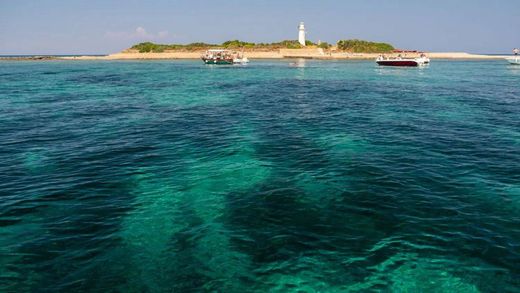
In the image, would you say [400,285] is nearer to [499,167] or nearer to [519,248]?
[519,248]

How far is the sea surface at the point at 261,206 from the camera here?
10.5m

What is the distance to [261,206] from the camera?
1491cm

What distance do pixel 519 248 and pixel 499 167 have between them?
9.51 metres

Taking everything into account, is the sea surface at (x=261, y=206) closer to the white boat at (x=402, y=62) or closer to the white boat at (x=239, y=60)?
the white boat at (x=402, y=62)

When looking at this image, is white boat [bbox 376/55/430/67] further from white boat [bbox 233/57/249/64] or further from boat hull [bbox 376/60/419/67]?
white boat [bbox 233/57/249/64]

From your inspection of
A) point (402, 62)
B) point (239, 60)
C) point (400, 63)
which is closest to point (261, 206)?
point (402, 62)

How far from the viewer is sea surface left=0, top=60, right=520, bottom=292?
34.5ft

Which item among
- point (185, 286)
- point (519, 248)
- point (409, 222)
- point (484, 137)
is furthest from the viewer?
point (484, 137)

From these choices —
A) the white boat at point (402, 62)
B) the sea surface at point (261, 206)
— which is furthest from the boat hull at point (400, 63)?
the sea surface at point (261, 206)

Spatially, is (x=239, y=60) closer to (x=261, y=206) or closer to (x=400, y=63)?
(x=400, y=63)

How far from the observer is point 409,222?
1360 centimetres

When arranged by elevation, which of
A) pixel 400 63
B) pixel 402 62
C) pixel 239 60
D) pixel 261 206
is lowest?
pixel 261 206

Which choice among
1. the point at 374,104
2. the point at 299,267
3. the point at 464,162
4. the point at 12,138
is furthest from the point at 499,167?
the point at 12,138

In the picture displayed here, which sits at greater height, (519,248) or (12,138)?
(12,138)
